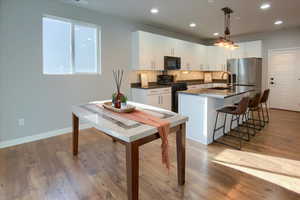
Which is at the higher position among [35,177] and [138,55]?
[138,55]

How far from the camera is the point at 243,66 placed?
600cm

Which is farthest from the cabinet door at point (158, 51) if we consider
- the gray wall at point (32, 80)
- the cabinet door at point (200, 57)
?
the cabinet door at point (200, 57)

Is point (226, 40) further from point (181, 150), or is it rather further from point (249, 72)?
point (249, 72)

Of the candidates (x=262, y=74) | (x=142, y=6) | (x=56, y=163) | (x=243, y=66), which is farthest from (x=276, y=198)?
(x=262, y=74)

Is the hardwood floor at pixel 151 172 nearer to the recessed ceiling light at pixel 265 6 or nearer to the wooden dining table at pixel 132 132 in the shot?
the wooden dining table at pixel 132 132

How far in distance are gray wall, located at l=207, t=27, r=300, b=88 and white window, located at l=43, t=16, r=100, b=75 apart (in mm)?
5423

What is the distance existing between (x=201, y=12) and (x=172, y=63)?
5.44 feet

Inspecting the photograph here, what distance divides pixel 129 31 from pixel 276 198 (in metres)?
4.38

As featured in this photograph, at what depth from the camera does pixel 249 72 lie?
588cm

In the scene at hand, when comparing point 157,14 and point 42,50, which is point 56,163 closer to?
point 42,50

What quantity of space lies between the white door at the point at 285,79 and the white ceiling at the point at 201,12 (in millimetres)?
964

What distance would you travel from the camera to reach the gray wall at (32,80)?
3.02 metres

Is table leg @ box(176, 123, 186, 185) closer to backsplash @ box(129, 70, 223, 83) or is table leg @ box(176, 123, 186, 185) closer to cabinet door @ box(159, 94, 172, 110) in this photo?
cabinet door @ box(159, 94, 172, 110)

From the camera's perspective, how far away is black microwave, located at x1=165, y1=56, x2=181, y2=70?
204 inches
